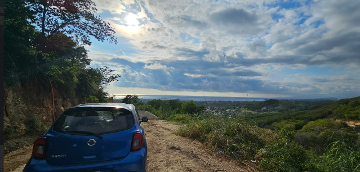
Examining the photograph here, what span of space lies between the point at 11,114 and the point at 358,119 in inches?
1769

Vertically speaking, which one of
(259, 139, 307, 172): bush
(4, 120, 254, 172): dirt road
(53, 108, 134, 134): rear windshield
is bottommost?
(4, 120, 254, 172): dirt road

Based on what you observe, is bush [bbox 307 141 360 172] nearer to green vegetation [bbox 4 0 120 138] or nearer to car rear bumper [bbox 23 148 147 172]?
car rear bumper [bbox 23 148 147 172]

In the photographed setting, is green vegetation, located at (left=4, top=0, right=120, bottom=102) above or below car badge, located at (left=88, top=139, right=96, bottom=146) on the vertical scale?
above

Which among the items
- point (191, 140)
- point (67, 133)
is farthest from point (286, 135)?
point (67, 133)

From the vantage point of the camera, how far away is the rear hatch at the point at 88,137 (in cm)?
273

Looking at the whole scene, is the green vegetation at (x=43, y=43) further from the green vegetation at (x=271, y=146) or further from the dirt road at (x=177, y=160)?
the green vegetation at (x=271, y=146)

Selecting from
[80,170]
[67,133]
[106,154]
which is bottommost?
[80,170]

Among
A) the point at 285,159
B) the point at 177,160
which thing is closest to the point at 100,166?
the point at 177,160

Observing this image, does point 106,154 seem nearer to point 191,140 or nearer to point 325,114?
point 191,140

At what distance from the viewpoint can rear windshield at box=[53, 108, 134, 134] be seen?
2.97m

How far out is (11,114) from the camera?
6.24m

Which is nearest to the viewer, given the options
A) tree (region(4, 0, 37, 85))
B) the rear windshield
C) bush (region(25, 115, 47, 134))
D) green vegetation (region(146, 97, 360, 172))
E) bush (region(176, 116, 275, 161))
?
the rear windshield

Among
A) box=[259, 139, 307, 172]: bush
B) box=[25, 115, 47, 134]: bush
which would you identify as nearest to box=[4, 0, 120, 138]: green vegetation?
box=[25, 115, 47, 134]: bush

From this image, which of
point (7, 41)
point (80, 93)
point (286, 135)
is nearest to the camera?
point (286, 135)
